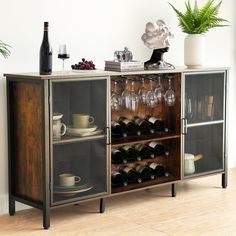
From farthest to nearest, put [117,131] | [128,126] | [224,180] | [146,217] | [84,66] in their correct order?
[224,180] → [128,126] → [117,131] → [84,66] → [146,217]

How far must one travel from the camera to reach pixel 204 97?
5.12 metres

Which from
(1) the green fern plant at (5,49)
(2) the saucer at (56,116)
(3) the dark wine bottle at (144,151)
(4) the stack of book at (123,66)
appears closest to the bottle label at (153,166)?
(3) the dark wine bottle at (144,151)

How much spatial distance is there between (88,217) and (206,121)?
4.46 ft

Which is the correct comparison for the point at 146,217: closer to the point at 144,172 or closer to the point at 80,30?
the point at 144,172

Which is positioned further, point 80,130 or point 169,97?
point 169,97

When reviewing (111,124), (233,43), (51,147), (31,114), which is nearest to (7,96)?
(31,114)

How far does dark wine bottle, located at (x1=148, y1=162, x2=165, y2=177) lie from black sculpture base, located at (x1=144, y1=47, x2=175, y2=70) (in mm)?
785

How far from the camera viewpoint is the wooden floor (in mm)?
4137

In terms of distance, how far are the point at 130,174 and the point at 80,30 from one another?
1188 mm

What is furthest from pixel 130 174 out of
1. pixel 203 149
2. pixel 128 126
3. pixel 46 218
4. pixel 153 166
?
pixel 46 218

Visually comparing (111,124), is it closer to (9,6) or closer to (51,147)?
(51,147)

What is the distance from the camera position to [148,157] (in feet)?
16.1

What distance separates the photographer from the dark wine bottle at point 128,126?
4781 mm

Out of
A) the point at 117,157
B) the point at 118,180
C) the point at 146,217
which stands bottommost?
the point at 146,217
